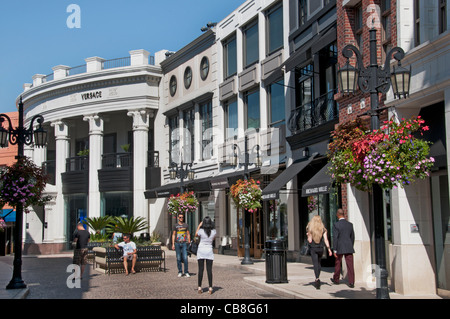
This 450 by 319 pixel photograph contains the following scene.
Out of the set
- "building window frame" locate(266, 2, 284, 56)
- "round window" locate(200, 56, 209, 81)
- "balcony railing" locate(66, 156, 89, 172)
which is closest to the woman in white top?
"building window frame" locate(266, 2, 284, 56)

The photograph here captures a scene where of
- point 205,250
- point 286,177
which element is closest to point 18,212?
point 205,250

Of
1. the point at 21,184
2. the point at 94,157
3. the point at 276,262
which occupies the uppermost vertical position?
the point at 94,157

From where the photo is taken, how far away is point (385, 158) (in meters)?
9.50

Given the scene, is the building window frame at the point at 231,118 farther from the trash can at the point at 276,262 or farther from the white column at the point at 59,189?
the white column at the point at 59,189

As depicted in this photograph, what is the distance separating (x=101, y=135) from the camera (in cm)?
3719

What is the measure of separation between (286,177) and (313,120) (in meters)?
2.23

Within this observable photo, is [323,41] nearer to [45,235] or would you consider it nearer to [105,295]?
[105,295]

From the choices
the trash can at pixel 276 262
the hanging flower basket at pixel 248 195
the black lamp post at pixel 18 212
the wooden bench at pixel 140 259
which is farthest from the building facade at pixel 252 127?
the black lamp post at pixel 18 212

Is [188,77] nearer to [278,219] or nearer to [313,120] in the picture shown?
[278,219]

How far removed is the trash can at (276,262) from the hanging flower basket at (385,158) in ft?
14.0

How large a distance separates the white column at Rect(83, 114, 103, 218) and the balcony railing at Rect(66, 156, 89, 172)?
114 centimetres

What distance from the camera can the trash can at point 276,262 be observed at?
14086 millimetres

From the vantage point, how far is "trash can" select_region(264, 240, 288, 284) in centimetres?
1409

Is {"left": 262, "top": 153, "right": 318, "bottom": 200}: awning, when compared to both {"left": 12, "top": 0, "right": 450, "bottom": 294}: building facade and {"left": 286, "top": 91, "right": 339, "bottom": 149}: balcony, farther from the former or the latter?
{"left": 286, "top": 91, "right": 339, "bottom": 149}: balcony
